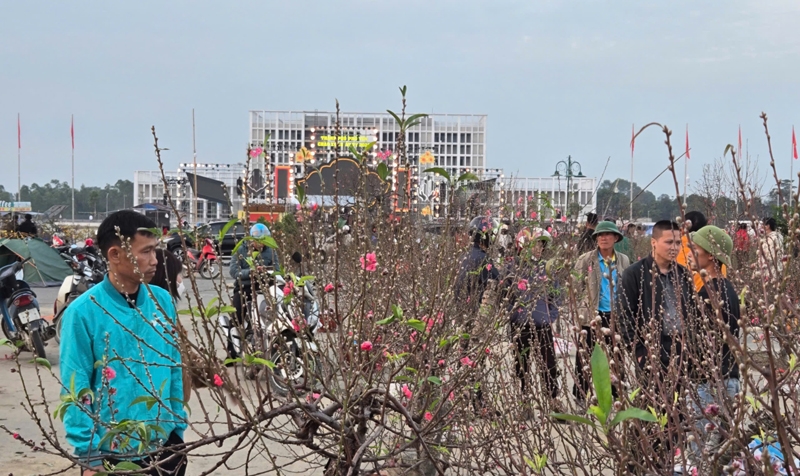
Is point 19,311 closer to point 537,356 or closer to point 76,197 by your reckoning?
point 537,356

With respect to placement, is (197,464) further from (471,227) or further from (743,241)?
(743,241)

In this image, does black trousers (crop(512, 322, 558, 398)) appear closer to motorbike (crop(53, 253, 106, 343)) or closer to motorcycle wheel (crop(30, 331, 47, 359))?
motorcycle wheel (crop(30, 331, 47, 359))

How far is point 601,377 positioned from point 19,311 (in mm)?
8050

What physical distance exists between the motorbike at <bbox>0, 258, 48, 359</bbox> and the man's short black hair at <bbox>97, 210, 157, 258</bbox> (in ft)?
18.4

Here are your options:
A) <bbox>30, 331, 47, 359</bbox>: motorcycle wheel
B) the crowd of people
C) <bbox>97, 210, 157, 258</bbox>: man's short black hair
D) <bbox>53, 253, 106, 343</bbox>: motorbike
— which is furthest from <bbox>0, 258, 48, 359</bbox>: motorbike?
<bbox>97, 210, 157, 258</bbox>: man's short black hair

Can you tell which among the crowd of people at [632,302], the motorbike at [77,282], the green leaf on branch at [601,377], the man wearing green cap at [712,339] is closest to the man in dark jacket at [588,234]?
the crowd of people at [632,302]

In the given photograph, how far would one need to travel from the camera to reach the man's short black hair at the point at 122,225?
2.88 metres

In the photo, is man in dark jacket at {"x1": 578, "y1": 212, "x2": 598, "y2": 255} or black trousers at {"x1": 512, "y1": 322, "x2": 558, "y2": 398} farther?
man in dark jacket at {"x1": 578, "y1": 212, "x2": 598, "y2": 255}

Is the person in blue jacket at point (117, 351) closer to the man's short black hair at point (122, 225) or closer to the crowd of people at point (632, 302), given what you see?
the man's short black hair at point (122, 225)

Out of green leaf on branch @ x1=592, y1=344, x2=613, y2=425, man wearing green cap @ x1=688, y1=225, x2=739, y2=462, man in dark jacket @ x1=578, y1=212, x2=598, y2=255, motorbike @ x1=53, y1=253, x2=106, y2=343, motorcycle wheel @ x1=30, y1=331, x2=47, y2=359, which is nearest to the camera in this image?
green leaf on branch @ x1=592, y1=344, x2=613, y2=425

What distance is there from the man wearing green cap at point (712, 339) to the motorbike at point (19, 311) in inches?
257

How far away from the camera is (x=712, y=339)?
246cm

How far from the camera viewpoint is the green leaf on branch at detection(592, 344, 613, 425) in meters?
1.24

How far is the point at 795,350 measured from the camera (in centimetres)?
184
